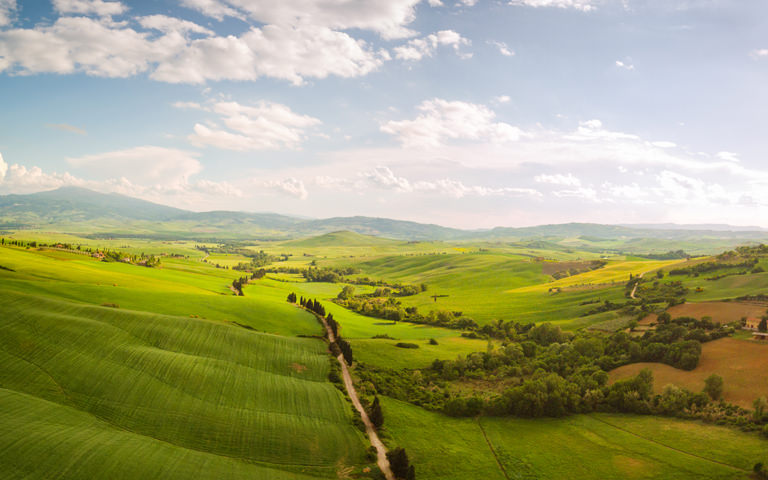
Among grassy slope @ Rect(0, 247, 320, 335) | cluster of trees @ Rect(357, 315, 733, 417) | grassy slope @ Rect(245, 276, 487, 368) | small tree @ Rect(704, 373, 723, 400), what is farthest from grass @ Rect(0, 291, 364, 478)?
small tree @ Rect(704, 373, 723, 400)

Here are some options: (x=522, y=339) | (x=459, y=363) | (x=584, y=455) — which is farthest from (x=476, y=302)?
(x=584, y=455)

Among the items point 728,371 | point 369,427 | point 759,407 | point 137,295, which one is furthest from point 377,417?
point 728,371

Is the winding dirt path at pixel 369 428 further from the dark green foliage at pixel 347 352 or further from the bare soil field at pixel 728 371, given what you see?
the bare soil field at pixel 728 371

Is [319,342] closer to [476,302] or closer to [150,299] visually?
[150,299]

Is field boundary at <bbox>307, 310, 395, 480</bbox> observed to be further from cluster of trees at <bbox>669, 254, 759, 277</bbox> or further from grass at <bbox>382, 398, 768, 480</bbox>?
cluster of trees at <bbox>669, 254, 759, 277</bbox>

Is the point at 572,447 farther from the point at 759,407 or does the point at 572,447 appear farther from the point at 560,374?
the point at 560,374
